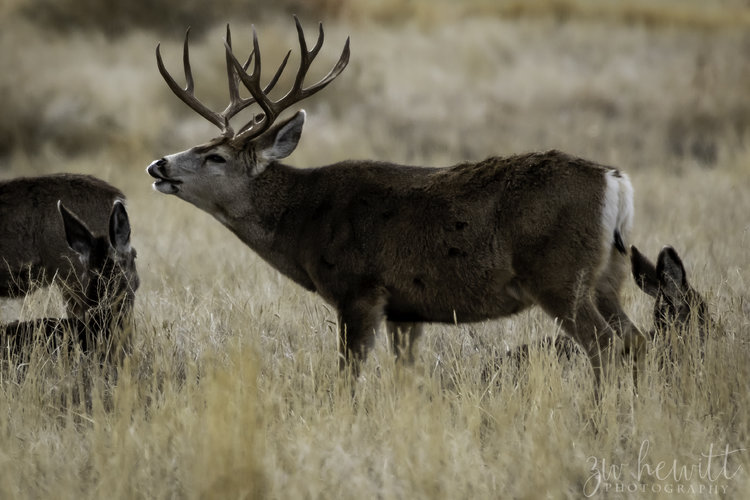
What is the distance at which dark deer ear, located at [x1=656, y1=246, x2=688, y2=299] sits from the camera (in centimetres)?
649

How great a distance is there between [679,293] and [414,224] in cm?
167

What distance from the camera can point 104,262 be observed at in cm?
653

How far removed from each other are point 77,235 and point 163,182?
615 mm

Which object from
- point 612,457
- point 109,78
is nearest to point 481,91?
point 109,78

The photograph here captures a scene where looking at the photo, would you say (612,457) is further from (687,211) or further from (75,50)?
(75,50)

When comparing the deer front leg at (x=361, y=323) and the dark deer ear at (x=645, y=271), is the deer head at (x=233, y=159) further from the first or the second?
the dark deer ear at (x=645, y=271)

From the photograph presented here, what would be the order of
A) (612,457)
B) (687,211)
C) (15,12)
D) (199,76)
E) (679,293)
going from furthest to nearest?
(15,12) → (199,76) → (687,211) → (679,293) → (612,457)

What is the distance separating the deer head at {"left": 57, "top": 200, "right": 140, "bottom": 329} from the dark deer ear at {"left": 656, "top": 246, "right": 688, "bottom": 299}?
3.19 meters

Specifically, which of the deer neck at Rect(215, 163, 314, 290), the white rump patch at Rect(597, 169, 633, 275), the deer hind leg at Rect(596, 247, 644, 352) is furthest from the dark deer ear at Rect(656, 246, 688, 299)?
the deer neck at Rect(215, 163, 314, 290)

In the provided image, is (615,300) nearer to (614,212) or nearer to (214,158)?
(614,212)

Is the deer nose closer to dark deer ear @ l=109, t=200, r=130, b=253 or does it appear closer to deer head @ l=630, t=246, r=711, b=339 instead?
dark deer ear @ l=109, t=200, r=130, b=253

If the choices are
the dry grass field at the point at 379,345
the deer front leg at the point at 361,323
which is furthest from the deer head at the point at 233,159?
the deer front leg at the point at 361,323

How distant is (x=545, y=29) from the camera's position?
25.9 metres

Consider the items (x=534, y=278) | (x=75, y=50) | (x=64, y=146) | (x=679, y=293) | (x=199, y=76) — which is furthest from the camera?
(x=75, y=50)
